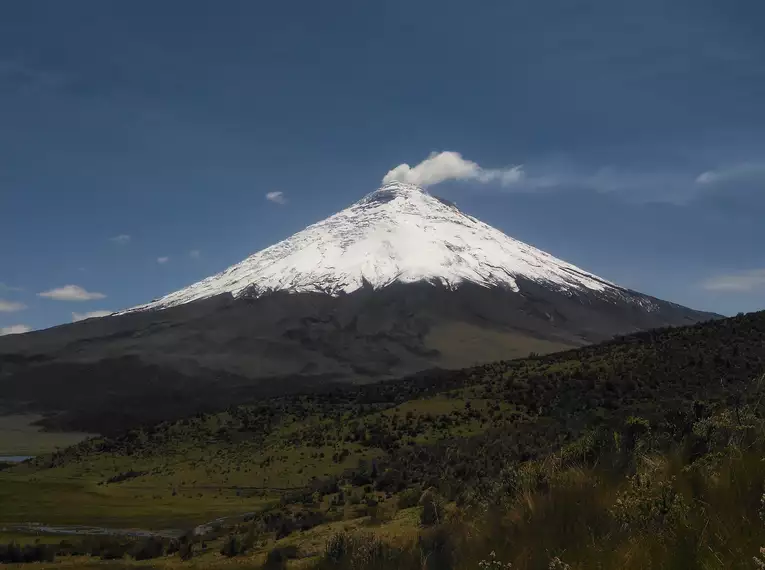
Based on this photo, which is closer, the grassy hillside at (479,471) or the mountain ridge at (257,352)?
the grassy hillside at (479,471)

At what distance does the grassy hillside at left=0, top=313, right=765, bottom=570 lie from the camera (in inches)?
165

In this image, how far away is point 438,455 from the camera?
1026 inches

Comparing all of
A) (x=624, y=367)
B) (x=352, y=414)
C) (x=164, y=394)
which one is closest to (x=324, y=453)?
(x=352, y=414)

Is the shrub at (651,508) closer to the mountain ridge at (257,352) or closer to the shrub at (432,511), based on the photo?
the shrub at (432,511)

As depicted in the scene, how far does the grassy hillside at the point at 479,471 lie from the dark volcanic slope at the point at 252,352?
271ft

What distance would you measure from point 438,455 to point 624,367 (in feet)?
63.6

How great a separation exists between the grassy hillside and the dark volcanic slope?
82.5 metres

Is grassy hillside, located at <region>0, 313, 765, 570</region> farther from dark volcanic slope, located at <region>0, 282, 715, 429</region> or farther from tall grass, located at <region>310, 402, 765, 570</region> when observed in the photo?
dark volcanic slope, located at <region>0, 282, 715, 429</region>

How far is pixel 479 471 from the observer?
16422 millimetres

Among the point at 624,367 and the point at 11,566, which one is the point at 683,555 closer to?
the point at 11,566

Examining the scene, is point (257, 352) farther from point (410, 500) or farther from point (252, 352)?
point (410, 500)

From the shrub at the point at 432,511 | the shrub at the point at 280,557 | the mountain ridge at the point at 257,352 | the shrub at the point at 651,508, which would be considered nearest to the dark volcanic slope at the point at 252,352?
the mountain ridge at the point at 257,352

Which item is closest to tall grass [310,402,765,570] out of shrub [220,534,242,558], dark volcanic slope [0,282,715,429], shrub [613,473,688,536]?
shrub [613,473,688,536]

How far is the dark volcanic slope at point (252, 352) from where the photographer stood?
148375 millimetres
